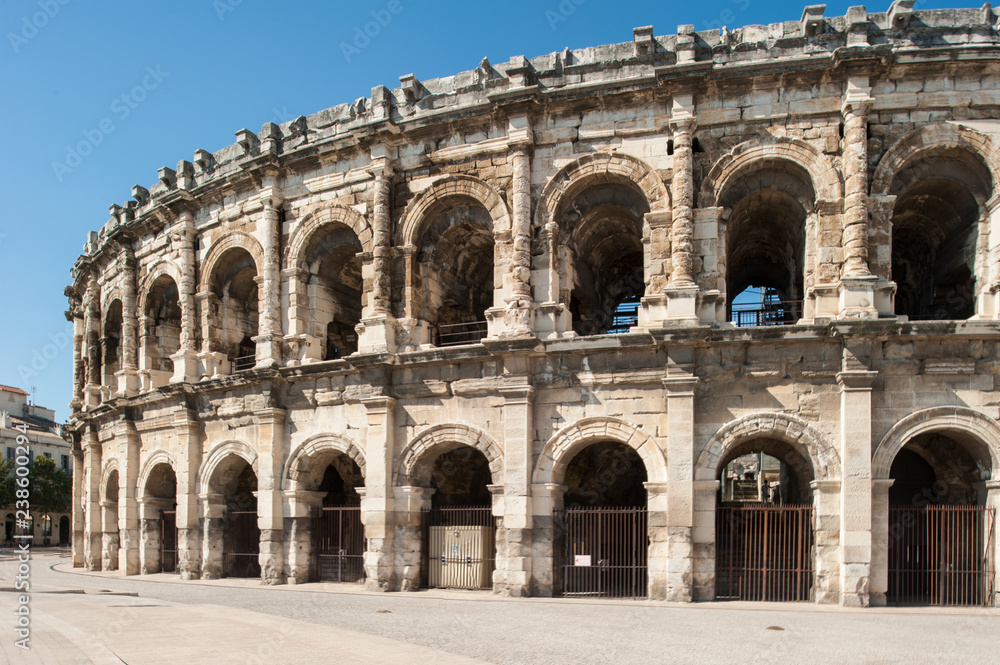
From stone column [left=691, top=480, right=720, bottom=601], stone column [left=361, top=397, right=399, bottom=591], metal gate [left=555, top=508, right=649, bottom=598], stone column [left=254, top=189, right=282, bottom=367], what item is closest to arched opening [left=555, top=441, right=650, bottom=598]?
metal gate [left=555, top=508, right=649, bottom=598]

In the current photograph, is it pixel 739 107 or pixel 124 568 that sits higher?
pixel 739 107

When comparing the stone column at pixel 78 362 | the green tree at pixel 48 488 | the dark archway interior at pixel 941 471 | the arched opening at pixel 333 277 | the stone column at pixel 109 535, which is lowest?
the green tree at pixel 48 488

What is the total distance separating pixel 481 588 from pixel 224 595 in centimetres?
423

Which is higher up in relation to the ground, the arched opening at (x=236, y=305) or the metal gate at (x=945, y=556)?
the arched opening at (x=236, y=305)

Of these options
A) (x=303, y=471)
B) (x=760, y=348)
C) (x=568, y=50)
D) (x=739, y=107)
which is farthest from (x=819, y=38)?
(x=303, y=471)

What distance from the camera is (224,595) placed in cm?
1290

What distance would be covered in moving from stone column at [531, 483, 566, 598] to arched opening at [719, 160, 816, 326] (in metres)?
4.35

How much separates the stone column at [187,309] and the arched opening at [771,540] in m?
11.0

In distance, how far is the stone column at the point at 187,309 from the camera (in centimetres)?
1667

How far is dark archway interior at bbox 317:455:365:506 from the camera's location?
17266 mm

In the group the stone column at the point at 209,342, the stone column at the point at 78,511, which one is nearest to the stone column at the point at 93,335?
the stone column at the point at 78,511

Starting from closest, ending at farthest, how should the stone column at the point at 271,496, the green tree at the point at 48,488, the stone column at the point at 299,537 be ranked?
the stone column at the point at 299,537, the stone column at the point at 271,496, the green tree at the point at 48,488

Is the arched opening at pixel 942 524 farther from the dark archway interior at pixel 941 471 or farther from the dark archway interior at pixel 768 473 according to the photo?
the dark archway interior at pixel 768 473

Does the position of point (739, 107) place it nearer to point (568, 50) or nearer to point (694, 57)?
point (694, 57)
